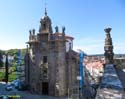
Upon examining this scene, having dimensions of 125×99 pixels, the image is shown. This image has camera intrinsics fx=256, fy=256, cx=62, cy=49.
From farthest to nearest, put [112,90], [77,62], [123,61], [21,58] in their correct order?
[21,58] → [77,62] → [123,61] → [112,90]

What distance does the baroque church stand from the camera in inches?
1956

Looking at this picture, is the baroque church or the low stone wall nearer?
the low stone wall

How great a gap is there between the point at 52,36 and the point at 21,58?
711 inches

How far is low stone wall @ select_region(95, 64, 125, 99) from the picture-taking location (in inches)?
901

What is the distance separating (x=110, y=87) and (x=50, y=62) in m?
27.7

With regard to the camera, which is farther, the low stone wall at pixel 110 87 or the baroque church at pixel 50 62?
the baroque church at pixel 50 62

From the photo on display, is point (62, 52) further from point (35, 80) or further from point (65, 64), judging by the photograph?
point (35, 80)

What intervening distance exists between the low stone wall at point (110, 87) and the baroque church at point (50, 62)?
82.7 ft

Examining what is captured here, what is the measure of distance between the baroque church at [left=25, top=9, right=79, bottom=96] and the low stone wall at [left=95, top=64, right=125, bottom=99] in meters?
25.2

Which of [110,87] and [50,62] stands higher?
[50,62]

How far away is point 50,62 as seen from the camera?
50.2m

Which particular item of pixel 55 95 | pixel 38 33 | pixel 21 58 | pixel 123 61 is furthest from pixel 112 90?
pixel 21 58

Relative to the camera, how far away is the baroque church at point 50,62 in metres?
49.7

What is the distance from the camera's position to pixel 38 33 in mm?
51688
